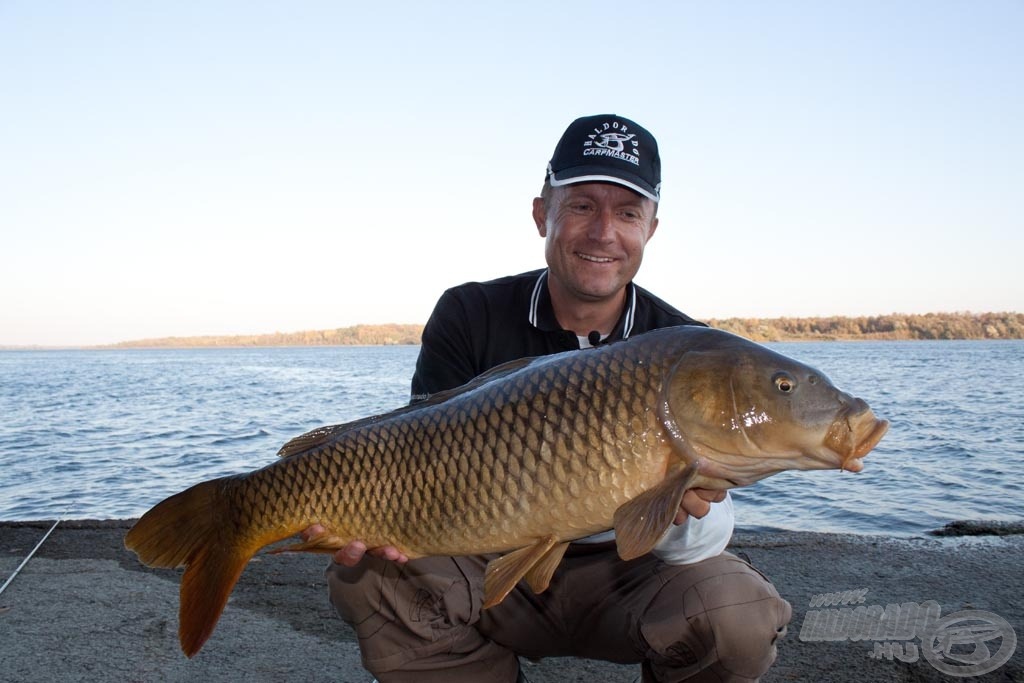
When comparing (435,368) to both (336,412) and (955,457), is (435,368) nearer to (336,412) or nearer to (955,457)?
(955,457)

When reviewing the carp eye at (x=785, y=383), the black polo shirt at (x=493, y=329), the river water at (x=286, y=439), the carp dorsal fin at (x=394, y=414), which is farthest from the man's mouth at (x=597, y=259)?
the river water at (x=286, y=439)

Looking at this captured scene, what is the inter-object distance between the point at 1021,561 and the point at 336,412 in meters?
19.3

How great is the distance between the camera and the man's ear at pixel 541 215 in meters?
3.51

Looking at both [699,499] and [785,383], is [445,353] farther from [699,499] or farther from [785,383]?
[785,383]

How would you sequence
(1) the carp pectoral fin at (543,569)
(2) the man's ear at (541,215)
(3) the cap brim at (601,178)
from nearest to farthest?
(1) the carp pectoral fin at (543,569)
(3) the cap brim at (601,178)
(2) the man's ear at (541,215)

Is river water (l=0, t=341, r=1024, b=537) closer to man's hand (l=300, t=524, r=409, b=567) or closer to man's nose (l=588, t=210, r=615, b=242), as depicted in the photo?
man's nose (l=588, t=210, r=615, b=242)

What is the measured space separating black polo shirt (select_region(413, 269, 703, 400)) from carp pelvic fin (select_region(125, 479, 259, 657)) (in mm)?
941

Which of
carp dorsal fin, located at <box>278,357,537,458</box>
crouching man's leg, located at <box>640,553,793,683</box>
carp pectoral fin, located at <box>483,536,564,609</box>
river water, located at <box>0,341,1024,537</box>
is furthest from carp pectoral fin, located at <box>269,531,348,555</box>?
river water, located at <box>0,341,1024,537</box>

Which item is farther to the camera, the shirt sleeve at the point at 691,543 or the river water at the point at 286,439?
the river water at the point at 286,439

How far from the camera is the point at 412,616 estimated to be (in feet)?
8.85

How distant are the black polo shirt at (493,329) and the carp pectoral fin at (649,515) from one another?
3.64 feet

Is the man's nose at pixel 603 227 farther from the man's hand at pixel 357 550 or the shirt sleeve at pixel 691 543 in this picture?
the man's hand at pixel 357 550

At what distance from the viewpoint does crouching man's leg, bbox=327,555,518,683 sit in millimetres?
2670

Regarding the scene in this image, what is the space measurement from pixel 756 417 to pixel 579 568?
990 mm
